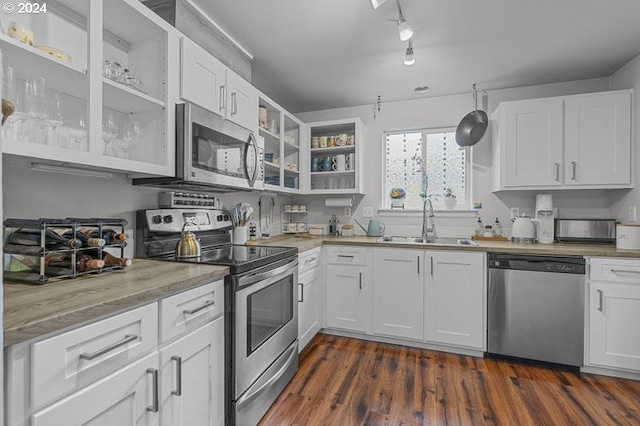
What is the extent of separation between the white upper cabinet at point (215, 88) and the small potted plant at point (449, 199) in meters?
2.06

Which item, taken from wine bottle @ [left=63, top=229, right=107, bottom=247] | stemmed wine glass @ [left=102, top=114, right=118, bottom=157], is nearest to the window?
stemmed wine glass @ [left=102, top=114, right=118, bottom=157]

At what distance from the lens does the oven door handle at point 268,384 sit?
154 centimetres

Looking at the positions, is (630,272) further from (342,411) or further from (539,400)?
(342,411)

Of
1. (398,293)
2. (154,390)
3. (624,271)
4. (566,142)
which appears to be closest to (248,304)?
(154,390)

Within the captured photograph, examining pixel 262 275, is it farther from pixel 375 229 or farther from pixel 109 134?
pixel 375 229

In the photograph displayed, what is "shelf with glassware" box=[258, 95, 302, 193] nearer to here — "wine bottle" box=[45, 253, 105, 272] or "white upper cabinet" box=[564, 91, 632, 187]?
"wine bottle" box=[45, 253, 105, 272]

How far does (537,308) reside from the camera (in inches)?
90.4

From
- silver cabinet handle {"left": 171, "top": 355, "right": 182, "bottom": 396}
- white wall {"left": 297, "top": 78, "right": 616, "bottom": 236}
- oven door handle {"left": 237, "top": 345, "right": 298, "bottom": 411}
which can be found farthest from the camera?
white wall {"left": 297, "top": 78, "right": 616, "bottom": 236}

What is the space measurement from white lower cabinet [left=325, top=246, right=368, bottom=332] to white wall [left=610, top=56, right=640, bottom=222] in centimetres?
216

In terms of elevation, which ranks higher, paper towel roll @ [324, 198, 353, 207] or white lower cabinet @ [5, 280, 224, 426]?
paper towel roll @ [324, 198, 353, 207]

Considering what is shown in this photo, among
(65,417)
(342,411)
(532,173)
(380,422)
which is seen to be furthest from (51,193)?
(532,173)

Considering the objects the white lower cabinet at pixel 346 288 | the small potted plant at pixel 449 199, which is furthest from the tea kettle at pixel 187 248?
the small potted plant at pixel 449 199

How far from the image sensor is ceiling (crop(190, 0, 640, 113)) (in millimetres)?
1887

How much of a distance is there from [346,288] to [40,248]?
7.12ft
